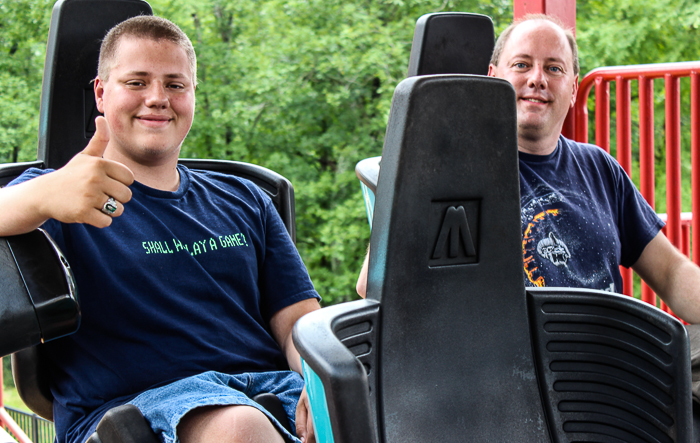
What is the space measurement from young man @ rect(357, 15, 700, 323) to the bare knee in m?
0.61

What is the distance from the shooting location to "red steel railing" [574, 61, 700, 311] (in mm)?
2412

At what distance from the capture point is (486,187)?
92 centimetres

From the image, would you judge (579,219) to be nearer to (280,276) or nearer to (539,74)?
(539,74)

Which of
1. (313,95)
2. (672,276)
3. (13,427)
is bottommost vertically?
(13,427)

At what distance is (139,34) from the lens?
4.42 feet

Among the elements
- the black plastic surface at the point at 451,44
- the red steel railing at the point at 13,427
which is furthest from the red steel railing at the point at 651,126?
the red steel railing at the point at 13,427

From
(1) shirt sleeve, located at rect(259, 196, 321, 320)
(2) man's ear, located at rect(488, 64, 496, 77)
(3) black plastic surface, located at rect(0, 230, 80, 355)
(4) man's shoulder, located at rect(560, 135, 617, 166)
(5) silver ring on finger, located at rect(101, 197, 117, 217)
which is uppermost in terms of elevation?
(2) man's ear, located at rect(488, 64, 496, 77)

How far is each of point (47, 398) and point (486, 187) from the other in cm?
89

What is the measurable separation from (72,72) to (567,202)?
110 centimetres

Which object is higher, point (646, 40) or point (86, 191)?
point (86, 191)

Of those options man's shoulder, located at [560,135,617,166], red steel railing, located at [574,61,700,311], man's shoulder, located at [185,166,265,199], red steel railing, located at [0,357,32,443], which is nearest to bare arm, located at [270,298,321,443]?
man's shoulder, located at [185,166,265,199]

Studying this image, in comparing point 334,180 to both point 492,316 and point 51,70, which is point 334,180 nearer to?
point 51,70

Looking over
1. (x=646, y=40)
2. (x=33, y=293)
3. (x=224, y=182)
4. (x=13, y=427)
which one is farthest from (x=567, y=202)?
(x=646, y=40)

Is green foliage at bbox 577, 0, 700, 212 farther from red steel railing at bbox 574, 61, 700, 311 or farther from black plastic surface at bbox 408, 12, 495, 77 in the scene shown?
black plastic surface at bbox 408, 12, 495, 77
